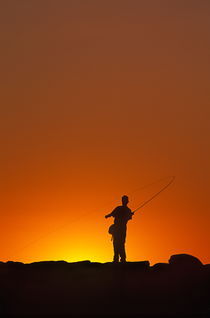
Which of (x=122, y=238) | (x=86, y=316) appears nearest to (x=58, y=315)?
(x=86, y=316)

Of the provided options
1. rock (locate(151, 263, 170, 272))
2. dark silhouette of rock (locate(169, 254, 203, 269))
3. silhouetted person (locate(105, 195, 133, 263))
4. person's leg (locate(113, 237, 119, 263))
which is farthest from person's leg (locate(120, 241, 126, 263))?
dark silhouette of rock (locate(169, 254, 203, 269))

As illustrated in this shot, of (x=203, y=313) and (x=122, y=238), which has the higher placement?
(x=122, y=238)

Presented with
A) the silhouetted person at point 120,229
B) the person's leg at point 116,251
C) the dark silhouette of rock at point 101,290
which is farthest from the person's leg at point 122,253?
the dark silhouette of rock at point 101,290

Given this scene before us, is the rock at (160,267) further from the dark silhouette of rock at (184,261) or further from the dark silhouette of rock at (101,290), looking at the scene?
the dark silhouette of rock at (184,261)

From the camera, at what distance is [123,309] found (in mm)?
35844

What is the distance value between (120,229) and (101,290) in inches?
120

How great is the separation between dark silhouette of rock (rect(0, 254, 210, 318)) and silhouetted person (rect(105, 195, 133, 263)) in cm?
67

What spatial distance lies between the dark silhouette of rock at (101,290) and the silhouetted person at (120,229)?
670 millimetres

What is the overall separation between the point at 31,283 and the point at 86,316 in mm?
3269

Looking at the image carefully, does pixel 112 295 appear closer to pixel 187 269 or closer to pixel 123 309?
pixel 123 309

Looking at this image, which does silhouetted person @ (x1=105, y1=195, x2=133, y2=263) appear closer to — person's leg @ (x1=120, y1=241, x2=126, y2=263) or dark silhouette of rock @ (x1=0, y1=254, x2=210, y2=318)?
person's leg @ (x1=120, y1=241, x2=126, y2=263)

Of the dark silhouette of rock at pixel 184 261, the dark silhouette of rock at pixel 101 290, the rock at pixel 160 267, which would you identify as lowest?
the dark silhouette of rock at pixel 101 290

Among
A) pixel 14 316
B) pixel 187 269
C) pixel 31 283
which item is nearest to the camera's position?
pixel 14 316

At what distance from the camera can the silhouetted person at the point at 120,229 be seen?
38.5 metres
